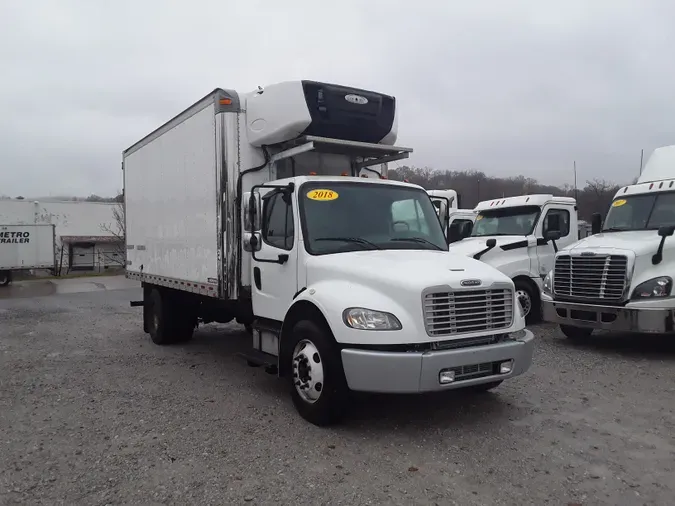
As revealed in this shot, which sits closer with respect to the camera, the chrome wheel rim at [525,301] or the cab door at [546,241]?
the chrome wheel rim at [525,301]

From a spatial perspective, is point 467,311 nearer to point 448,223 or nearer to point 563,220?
point 448,223

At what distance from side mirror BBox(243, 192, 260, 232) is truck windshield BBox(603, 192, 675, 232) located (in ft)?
21.7

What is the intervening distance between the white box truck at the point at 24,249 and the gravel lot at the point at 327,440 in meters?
22.9

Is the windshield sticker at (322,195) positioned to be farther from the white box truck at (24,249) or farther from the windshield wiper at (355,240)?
the white box truck at (24,249)

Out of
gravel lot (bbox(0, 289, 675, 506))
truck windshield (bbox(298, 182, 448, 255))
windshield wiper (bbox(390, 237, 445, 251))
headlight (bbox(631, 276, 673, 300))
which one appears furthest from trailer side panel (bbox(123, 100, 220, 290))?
headlight (bbox(631, 276, 673, 300))

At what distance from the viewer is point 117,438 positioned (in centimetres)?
530

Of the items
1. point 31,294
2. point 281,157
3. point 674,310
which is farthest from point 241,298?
point 31,294

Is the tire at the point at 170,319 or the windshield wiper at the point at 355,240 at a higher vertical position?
the windshield wiper at the point at 355,240

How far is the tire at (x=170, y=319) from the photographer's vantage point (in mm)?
9914

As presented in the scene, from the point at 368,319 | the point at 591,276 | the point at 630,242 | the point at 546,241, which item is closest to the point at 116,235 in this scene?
the point at 546,241

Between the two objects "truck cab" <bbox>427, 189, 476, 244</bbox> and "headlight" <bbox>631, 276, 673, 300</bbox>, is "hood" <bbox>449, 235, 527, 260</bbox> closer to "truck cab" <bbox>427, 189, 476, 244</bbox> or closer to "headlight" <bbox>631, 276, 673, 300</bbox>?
"truck cab" <bbox>427, 189, 476, 244</bbox>

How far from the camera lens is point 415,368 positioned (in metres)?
4.88

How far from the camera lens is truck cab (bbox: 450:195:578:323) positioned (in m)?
11.2

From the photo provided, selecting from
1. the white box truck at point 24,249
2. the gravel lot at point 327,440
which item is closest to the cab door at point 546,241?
the gravel lot at point 327,440
